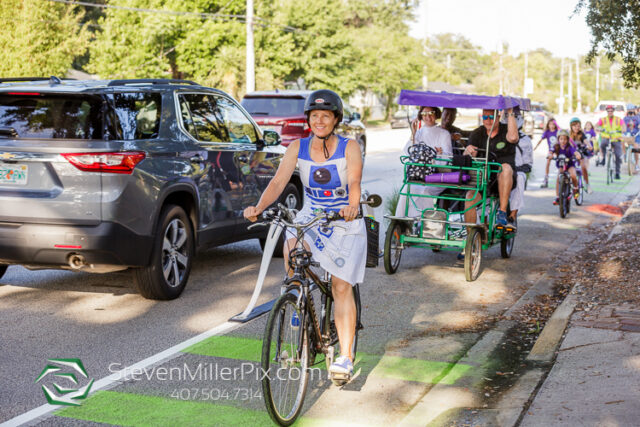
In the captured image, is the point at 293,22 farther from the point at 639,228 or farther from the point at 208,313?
the point at 208,313

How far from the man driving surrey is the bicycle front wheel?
603 cm

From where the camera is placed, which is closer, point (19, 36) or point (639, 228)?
point (639, 228)

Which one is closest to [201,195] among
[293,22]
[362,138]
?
[362,138]

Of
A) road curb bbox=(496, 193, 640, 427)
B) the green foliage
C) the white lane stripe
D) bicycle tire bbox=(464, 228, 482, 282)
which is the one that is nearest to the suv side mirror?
bicycle tire bbox=(464, 228, 482, 282)

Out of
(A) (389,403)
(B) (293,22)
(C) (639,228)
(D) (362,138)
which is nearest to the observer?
(A) (389,403)

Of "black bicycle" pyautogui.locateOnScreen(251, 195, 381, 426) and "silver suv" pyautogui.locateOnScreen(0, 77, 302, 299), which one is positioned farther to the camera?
"silver suv" pyautogui.locateOnScreen(0, 77, 302, 299)

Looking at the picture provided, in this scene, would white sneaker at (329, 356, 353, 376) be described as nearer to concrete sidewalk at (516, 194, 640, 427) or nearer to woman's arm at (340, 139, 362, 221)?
woman's arm at (340, 139, 362, 221)

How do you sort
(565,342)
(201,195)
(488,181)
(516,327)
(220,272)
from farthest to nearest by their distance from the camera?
(488,181) < (220,272) < (201,195) < (516,327) < (565,342)

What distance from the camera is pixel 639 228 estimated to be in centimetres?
1245

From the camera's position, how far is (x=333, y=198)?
5.45 metres

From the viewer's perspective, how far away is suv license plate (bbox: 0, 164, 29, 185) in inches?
298

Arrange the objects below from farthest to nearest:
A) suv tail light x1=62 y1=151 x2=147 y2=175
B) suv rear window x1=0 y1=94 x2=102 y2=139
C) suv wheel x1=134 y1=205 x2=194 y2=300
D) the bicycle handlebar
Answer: suv wheel x1=134 y1=205 x2=194 y2=300, suv rear window x1=0 y1=94 x2=102 y2=139, suv tail light x1=62 y1=151 x2=147 y2=175, the bicycle handlebar

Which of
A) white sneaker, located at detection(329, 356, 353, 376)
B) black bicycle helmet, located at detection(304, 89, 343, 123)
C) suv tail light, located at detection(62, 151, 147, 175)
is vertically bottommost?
white sneaker, located at detection(329, 356, 353, 376)

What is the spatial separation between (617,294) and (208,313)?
371cm
